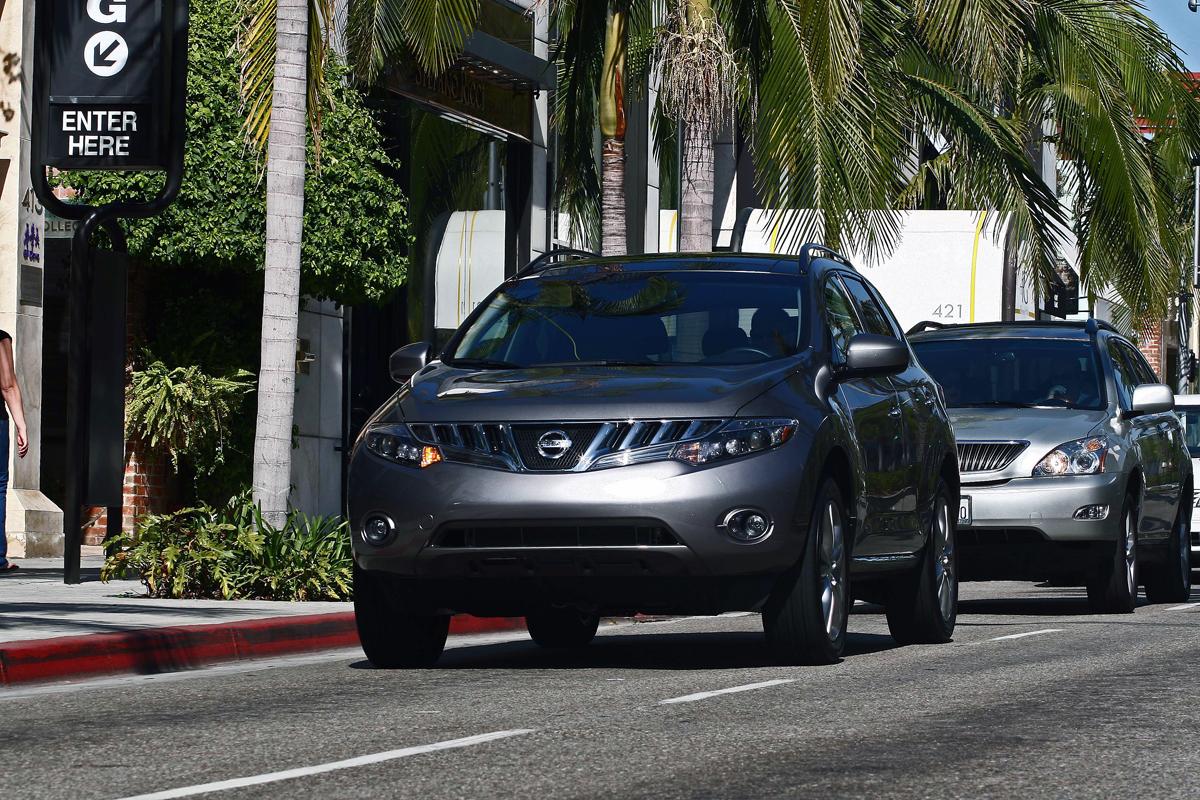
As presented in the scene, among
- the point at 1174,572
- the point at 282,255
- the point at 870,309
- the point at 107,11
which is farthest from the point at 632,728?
the point at 1174,572

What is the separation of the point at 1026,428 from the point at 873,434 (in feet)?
13.6

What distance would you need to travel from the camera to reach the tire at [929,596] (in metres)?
11.4

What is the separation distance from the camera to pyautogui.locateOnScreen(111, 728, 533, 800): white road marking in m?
5.88

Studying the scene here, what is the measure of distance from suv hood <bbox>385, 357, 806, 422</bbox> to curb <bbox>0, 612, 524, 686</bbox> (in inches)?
68.9

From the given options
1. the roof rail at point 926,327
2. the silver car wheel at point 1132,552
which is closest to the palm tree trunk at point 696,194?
the roof rail at point 926,327

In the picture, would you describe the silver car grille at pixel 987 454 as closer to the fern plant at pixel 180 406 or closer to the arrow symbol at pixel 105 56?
the arrow symbol at pixel 105 56

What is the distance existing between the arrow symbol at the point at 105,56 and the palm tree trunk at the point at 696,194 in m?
5.73

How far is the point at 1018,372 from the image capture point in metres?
15.1

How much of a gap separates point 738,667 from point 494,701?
1.87 meters

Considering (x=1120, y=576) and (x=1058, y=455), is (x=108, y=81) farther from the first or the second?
(x=1120, y=576)

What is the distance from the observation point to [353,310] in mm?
23344

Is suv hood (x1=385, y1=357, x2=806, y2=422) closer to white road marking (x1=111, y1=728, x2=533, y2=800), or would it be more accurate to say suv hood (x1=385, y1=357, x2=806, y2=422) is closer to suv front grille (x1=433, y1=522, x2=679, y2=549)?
suv front grille (x1=433, y1=522, x2=679, y2=549)

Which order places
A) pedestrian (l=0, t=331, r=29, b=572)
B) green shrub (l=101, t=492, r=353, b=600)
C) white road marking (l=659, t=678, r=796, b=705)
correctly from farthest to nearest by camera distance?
pedestrian (l=0, t=331, r=29, b=572) < green shrub (l=101, t=492, r=353, b=600) < white road marking (l=659, t=678, r=796, b=705)

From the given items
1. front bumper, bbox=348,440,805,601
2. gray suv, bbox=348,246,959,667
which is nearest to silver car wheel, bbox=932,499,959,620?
gray suv, bbox=348,246,959,667
